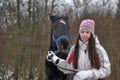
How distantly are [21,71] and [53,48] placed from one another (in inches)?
229

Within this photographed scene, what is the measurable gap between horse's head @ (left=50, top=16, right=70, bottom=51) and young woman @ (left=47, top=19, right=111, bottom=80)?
0.40 meters

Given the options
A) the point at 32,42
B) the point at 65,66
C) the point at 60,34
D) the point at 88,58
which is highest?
the point at 60,34

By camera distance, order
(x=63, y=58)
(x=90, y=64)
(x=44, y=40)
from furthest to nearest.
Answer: (x=44, y=40) < (x=63, y=58) < (x=90, y=64)

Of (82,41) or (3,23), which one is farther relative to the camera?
(3,23)

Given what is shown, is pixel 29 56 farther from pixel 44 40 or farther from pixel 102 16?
pixel 102 16

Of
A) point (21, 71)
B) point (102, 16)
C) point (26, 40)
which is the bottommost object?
point (21, 71)

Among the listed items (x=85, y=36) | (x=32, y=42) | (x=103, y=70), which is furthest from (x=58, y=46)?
(x=32, y=42)

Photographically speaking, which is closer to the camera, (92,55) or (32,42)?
(92,55)

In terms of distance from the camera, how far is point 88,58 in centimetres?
405

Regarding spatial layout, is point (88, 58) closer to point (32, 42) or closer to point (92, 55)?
point (92, 55)

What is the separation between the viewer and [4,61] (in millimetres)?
10438

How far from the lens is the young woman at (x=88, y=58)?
395cm

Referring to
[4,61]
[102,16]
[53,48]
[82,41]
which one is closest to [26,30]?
[4,61]

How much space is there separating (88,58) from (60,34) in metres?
0.75
